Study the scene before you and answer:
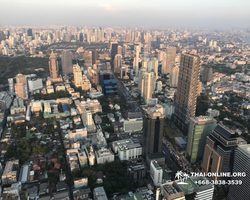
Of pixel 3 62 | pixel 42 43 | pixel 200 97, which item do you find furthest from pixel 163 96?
pixel 42 43

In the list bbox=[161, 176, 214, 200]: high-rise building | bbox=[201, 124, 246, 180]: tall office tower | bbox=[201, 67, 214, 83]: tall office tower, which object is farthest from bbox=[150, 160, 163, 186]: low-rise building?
bbox=[201, 67, 214, 83]: tall office tower

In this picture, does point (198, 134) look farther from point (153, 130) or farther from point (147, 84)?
point (147, 84)

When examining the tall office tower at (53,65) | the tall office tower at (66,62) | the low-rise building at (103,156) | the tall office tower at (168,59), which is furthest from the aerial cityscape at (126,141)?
the tall office tower at (168,59)

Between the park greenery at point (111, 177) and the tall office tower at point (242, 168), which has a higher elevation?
the tall office tower at point (242, 168)

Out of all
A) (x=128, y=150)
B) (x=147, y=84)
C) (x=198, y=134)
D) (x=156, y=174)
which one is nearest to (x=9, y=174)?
(x=128, y=150)

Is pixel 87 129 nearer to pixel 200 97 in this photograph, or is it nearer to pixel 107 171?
pixel 107 171

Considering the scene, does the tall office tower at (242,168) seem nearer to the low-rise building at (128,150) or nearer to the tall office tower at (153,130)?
the tall office tower at (153,130)
